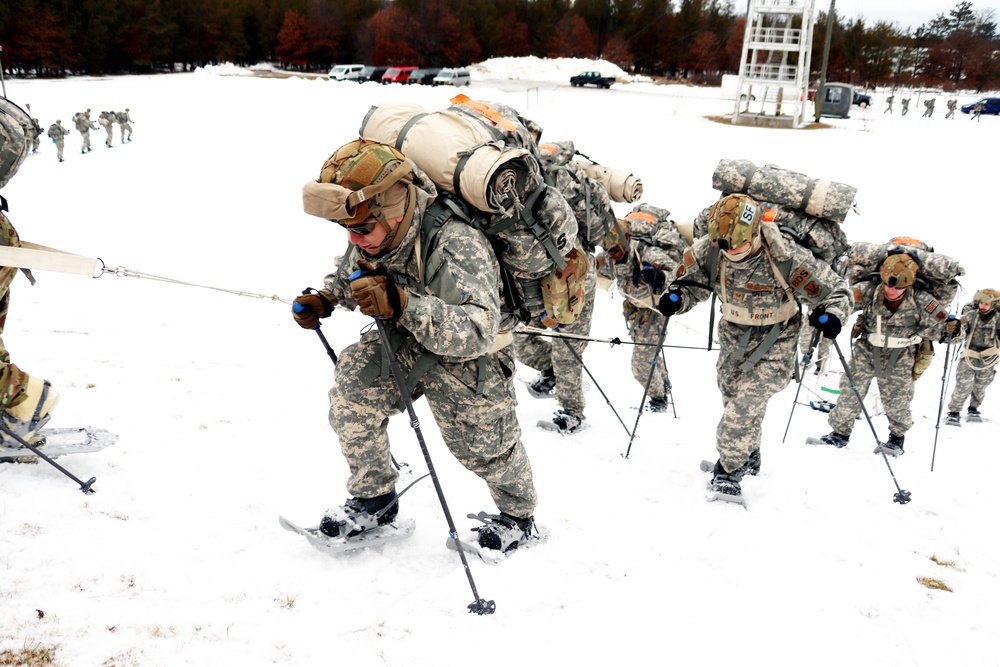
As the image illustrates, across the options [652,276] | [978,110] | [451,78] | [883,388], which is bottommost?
[883,388]

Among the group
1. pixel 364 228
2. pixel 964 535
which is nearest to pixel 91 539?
pixel 364 228

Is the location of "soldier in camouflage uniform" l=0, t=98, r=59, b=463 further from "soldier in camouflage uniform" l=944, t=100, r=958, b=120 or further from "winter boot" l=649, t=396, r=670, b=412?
"soldier in camouflage uniform" l=944, t=100, r=958, b=120

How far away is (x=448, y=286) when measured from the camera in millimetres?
3691

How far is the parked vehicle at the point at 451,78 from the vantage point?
44.4 metres

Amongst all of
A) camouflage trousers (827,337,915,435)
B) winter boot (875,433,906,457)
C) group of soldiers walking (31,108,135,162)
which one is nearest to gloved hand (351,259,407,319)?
camouflage trousers (827,337,915,435)

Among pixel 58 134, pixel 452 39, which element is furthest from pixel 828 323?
pixel 452 39

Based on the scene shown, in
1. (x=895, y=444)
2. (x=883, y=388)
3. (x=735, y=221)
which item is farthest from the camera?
(x=895, y=444)

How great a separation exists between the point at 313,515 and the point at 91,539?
1.36 m

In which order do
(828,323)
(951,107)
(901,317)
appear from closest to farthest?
(828,323) → (901,317) → (951,107)

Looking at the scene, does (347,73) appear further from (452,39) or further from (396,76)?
(452,39)

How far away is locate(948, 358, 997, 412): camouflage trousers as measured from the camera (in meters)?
9.60

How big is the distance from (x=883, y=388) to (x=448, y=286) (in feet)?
19.8

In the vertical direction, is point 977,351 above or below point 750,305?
below

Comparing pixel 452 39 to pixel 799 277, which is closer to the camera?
pixel 799 277
